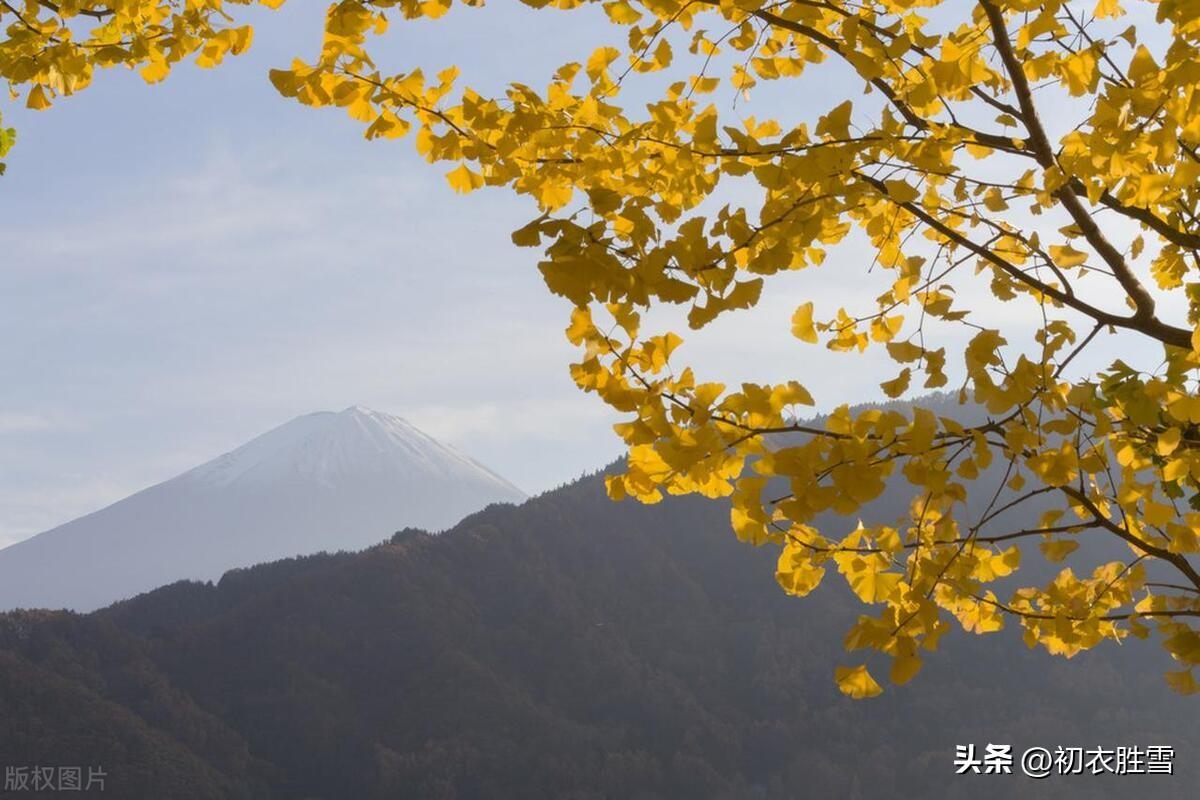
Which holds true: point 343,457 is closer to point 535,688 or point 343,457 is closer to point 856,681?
point 535,688

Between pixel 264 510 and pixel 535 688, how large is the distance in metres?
112

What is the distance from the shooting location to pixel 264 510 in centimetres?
14712

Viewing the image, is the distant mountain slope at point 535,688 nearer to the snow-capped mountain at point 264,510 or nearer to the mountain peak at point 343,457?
the snow-capped mountain at point 264,510

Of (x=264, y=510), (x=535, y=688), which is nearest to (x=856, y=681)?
(x=535, y=688)

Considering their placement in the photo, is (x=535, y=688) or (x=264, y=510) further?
(x=264, y=510)

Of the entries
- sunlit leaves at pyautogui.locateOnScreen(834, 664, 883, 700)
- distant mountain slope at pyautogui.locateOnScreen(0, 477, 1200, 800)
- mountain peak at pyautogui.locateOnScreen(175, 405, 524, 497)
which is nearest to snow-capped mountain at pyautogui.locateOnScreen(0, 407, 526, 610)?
mountain peak at pyautogui.locateOnScreen(175, 405, 524, 497)

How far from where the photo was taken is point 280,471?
158m

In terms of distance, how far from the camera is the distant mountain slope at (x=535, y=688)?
37.9 metres

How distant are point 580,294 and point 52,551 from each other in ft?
530

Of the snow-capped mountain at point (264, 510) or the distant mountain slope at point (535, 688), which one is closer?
the distant mountain slope at point (535, 688)

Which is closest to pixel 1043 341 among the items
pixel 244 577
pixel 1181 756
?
pixel 1181 756

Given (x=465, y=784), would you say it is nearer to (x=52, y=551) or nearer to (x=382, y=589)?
(x=382, y=589)

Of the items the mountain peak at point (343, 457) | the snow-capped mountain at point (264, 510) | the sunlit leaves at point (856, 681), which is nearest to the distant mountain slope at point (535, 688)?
the sunlit leaves at point (856, 681)

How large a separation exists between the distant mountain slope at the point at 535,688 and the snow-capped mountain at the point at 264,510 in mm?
89290
